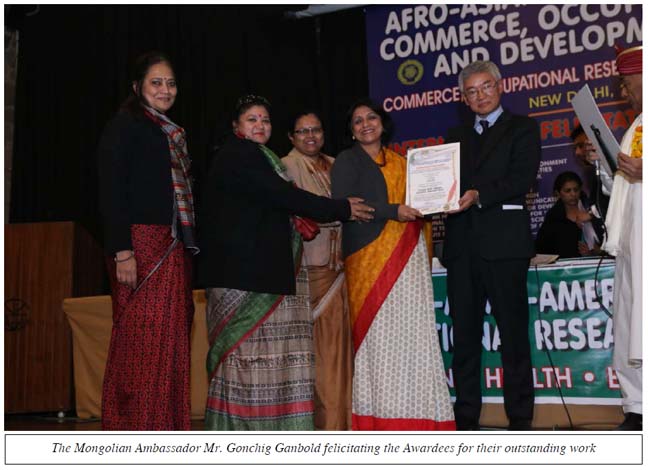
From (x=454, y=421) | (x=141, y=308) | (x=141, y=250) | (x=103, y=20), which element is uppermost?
(x=103, y=20)

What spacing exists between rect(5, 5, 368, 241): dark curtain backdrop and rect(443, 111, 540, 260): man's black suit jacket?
2725 mm

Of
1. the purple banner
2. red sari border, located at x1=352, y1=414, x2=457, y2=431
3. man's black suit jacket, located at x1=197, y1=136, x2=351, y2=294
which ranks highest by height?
the purple banner

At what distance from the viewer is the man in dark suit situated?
139 inches

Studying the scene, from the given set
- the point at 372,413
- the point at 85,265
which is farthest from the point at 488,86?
the point at 85,265

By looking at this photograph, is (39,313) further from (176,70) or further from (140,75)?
(140,75)

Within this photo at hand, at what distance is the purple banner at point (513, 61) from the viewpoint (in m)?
5.37

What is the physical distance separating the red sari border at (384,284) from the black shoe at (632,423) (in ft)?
3.87

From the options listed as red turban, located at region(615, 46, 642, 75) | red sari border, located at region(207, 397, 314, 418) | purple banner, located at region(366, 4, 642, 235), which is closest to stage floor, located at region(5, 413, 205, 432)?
red sari border, located at region(207, 397, 314, 418)

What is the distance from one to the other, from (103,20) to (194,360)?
3230 millimetres

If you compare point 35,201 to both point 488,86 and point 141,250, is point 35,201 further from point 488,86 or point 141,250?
point 488,86

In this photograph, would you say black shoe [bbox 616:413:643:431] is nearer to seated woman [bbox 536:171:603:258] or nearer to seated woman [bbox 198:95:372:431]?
seated woman [bbox 198:95:372:431]

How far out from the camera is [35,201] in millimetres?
6828

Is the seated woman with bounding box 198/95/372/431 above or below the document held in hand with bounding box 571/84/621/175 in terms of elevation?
below

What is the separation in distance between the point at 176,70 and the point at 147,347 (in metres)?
3.80
